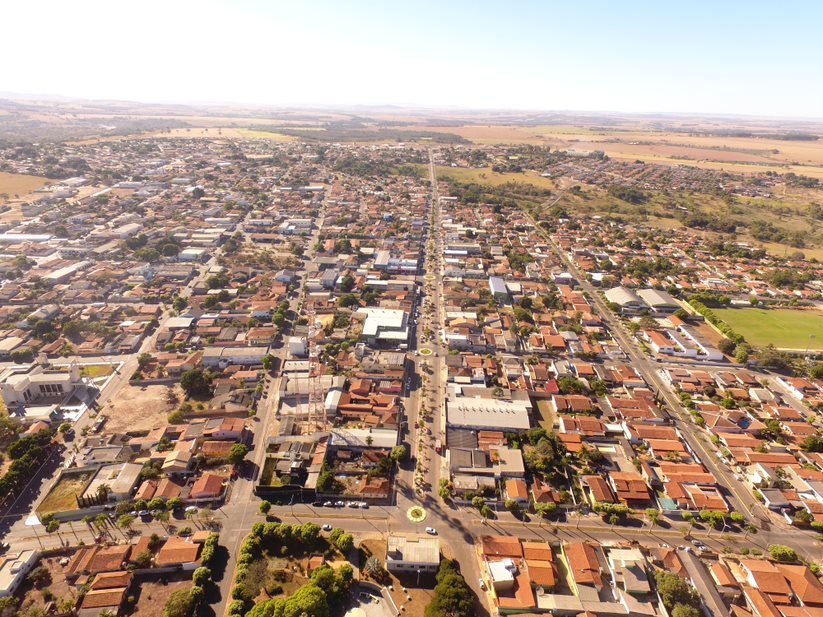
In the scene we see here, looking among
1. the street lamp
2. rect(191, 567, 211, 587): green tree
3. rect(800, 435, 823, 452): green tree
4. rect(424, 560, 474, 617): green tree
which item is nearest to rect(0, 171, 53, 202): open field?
rect(191, 567, 211, 587): green tree

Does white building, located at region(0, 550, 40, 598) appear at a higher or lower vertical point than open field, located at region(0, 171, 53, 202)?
lower

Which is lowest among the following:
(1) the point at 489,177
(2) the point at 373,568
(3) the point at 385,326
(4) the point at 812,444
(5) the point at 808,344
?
(2) the point at 373,568

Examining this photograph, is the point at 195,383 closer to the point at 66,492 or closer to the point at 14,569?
the point at 66,492

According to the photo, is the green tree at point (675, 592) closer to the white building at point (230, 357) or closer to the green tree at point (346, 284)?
the white building at point (230, 357)

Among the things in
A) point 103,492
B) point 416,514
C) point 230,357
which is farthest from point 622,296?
point 103,492

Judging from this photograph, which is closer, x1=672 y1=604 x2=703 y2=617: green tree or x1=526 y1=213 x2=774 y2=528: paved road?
x1=672 y1=604 x2=703 y2=617: green tree

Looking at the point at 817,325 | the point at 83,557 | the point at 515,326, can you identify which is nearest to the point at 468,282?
the point at 515,326

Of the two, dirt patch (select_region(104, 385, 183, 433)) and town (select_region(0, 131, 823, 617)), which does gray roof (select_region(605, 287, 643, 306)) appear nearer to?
town (select_region(0, 131, 823, 617))
